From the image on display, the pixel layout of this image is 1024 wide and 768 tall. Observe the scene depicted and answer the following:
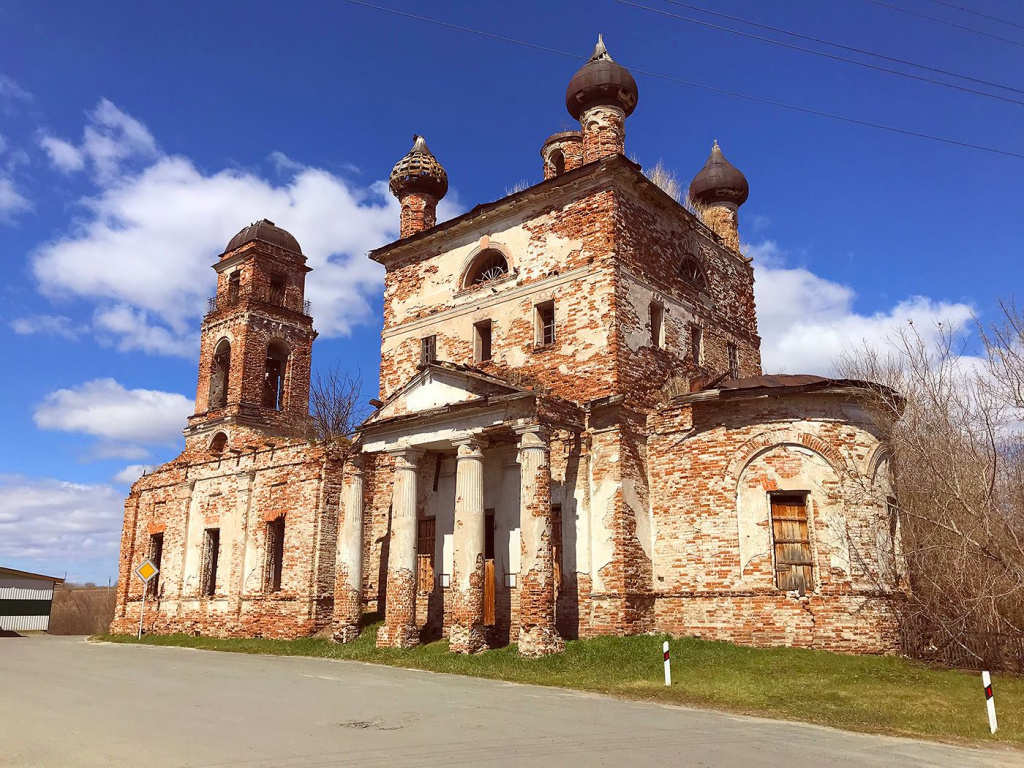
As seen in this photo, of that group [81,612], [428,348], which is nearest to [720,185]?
[428,348]

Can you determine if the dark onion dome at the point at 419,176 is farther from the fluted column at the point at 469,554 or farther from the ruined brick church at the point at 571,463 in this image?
the fluted column at the point at 469,554

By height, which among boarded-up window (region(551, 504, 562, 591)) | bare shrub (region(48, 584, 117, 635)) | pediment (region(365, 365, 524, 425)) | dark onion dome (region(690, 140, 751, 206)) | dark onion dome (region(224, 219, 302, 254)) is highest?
dark onion dome (region(224, 219, 302, 254))

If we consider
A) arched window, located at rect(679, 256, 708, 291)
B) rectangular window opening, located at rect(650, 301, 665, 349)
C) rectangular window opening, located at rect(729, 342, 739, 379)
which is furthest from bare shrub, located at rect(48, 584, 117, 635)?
arched window, located at rect(679, 256, 708, 291)

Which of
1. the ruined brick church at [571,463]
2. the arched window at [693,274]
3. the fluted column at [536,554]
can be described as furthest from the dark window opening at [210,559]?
the arched window at [693,274]

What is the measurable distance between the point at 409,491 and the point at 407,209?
9.06 m

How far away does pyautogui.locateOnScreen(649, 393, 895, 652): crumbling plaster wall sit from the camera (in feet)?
47.9

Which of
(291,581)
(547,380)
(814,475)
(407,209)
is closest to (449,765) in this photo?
(814,475)

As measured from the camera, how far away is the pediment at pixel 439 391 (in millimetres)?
16672

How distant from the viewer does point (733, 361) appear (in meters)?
21.4

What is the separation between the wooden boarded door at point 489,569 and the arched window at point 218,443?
1683cm

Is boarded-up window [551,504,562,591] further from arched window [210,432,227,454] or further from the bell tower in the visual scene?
arched window [210,432,227,454]

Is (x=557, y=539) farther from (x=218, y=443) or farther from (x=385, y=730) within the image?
(x=218, y=443)

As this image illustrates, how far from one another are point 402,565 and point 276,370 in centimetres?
1858

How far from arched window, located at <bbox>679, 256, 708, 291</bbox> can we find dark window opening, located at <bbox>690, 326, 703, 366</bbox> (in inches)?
47.5
